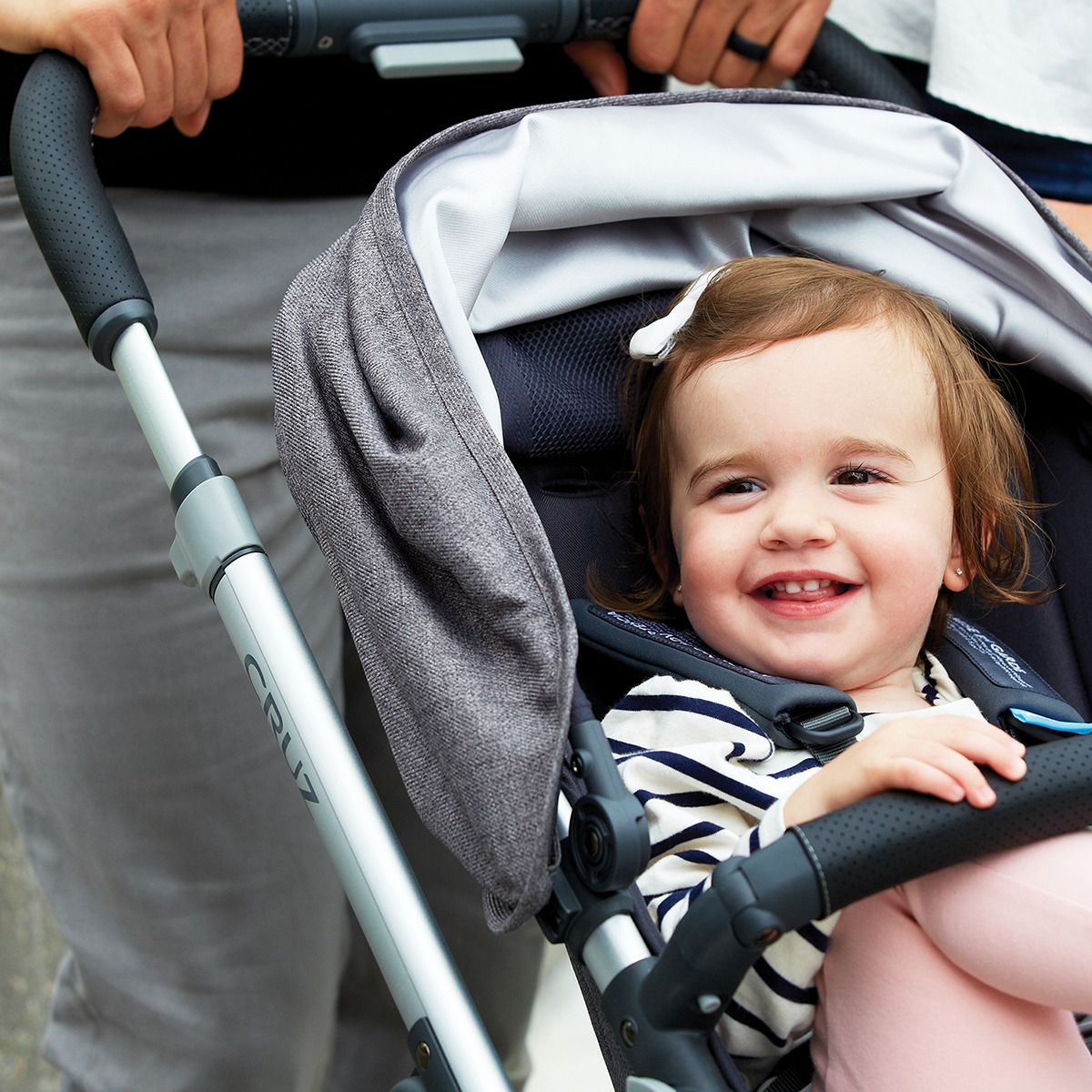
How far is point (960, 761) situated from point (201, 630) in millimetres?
839

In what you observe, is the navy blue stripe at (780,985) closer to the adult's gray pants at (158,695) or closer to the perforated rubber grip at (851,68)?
the adult's gray pants at (158,695)

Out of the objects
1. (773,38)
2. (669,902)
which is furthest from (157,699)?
(773,38)

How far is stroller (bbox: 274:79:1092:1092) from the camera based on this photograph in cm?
73

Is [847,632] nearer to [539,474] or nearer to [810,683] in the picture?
[810,683]

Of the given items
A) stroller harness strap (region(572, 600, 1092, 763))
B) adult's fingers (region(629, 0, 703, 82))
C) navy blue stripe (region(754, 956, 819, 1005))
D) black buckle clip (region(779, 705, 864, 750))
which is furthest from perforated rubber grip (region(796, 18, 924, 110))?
navy blue stripe (region(754, 956, 819, 1005))

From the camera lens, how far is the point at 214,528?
0.91 metres

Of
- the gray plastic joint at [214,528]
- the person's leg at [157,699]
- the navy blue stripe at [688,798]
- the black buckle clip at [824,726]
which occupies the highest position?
the gray plastic joint at [214,528]

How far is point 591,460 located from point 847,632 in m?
0.33

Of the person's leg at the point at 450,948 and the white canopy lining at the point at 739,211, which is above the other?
the white canopy lining at the point at 739,211

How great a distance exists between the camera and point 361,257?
3.27ft

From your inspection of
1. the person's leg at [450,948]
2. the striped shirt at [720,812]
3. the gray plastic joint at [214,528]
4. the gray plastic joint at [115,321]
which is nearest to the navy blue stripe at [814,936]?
the striped shirt at [720,812]

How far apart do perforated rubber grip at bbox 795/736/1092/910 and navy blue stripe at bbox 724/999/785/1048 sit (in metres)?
0.22

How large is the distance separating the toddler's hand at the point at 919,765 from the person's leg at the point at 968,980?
6 centimetres

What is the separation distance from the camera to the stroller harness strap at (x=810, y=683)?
3.13 ft
